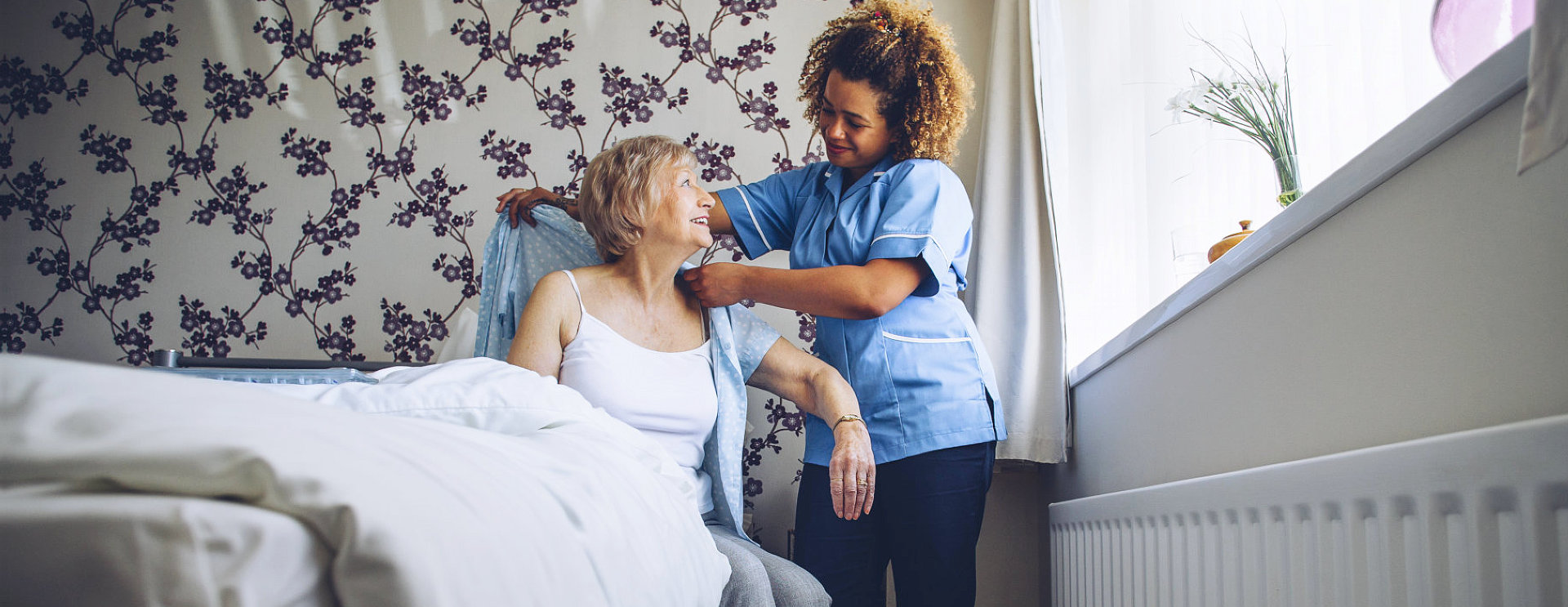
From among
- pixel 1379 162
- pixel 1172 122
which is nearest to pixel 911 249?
pixel 1172 122

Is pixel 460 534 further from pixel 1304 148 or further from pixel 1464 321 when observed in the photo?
pixel 1304 148

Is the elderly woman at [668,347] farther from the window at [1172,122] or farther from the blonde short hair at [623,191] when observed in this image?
the window at [1172,122]

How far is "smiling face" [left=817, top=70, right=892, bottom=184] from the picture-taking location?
1.67 meters

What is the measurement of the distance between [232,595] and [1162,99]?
68.2 inches

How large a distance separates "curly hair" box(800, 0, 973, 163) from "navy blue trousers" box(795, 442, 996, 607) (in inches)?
23.1

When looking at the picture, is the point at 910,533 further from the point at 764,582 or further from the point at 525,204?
the point at 525,204

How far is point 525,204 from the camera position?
70.2 inches

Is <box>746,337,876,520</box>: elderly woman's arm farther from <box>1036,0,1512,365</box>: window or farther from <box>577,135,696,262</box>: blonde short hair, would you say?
<box>1036,0,1512,365</box>: window

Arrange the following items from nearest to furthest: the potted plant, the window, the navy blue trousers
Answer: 1. the window
2. the potted plant
3. the navy blue trousers

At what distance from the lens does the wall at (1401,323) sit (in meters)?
0.70

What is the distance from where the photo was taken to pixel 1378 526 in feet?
2.60

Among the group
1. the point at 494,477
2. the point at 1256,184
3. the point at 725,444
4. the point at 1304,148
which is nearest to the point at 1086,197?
the point at 1256,184

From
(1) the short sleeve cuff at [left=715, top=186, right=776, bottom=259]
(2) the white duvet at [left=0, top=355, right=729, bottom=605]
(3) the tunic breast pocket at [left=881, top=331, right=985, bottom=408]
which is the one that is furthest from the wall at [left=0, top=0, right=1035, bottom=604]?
(2) the white duvet at [left=0, top=355, right=729, bottom=605]

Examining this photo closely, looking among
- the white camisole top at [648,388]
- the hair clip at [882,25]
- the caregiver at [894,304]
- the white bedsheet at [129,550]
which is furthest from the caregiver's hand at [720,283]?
the white bedsheet at [129,550]
